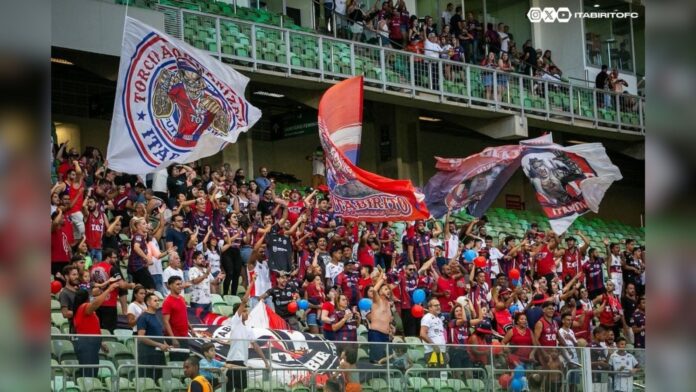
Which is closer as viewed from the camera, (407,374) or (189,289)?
(407,374)

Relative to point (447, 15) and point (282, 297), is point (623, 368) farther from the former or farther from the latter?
point (447, 15)

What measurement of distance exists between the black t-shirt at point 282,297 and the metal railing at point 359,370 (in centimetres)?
191

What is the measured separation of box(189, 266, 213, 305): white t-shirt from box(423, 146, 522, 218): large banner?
7.54m

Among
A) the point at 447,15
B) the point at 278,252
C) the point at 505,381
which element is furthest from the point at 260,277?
the point at 447,15

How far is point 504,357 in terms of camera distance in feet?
39.4

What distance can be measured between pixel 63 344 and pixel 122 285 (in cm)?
305

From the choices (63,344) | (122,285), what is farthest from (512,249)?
(63,344)

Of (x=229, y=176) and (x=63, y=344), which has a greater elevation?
(x=229, y=176)

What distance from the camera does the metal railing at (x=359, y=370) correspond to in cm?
914

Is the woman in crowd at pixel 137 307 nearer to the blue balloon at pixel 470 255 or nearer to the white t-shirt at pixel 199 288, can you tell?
the white t-shirt at pixel 199 288

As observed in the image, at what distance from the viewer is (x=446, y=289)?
15.8m

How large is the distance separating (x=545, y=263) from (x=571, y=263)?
66cm

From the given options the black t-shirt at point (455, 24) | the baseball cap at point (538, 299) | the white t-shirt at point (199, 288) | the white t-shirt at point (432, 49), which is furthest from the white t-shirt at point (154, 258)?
the black t-shirt at point (455, 24)
